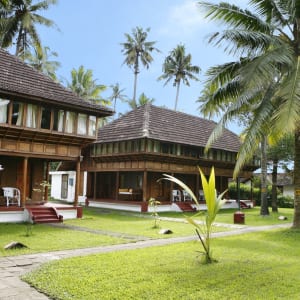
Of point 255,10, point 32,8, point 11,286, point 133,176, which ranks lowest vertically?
point 11,286

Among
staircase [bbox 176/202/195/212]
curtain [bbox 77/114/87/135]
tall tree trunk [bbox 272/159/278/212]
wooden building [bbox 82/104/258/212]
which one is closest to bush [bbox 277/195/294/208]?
tall tree trunk [bbox 272/159/278/212]

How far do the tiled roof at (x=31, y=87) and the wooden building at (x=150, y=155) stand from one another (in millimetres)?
5431

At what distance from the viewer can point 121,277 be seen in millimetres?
6539

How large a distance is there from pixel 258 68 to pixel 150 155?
1156 cm

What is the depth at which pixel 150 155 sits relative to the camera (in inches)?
867

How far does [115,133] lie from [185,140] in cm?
466

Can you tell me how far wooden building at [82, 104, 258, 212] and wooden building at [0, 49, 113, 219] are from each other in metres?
5.13

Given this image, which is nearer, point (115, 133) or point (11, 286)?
point (11, 286)

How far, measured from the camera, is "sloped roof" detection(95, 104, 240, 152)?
22906 mm

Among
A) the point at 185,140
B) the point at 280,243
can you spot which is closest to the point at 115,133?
the point at 185,140

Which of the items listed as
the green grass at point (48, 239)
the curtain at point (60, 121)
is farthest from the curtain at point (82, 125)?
the green grass at point (48, 239)

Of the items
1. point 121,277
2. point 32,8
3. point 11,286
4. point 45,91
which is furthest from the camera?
point 32,8

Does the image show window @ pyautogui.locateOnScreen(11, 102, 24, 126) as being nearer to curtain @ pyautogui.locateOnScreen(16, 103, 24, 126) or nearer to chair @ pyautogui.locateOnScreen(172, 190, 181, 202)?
curtain @ pyautogui.locateOnScreen(16, 103, 24, 126)

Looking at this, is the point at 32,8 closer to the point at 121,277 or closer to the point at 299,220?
the point at 299,220
